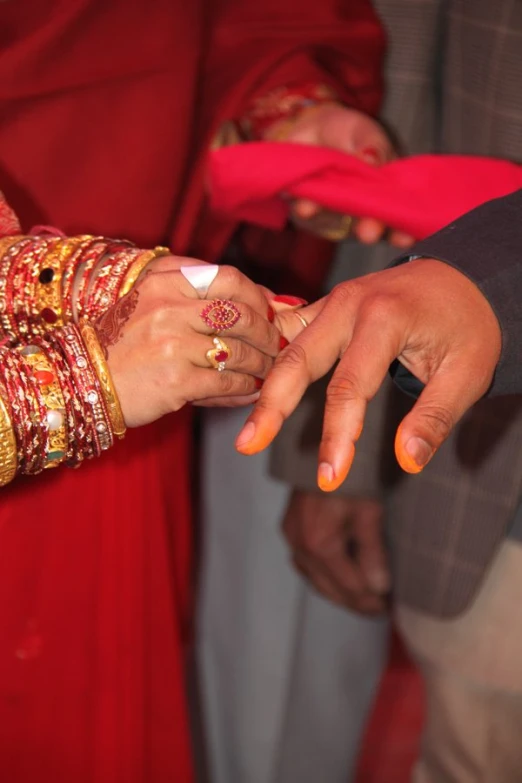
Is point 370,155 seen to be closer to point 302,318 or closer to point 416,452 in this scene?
point 302,318

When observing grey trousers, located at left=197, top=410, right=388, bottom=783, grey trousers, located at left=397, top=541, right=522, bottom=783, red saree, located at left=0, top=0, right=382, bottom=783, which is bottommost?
grey trousers, located at left=197, top=410, right=388, bottom=783

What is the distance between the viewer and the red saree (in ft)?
2.21

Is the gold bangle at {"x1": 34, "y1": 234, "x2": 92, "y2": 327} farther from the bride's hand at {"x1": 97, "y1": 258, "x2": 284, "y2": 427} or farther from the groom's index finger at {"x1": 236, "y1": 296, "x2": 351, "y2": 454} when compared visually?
the groom's index finger at {"x1": 236, "y1": 296, "x2": 351, "y2": 454}

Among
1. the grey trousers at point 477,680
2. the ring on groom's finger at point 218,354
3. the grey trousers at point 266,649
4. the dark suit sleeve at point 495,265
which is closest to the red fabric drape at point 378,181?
the dark suit sleeve at point 495,265

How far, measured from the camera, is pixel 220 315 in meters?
0.51

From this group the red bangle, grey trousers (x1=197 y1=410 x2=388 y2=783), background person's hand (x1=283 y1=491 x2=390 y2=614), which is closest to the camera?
the red bangle

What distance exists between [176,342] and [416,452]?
0.16 metres

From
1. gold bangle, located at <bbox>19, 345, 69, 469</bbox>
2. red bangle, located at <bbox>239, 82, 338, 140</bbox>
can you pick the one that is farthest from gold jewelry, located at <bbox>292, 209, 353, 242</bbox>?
gold bangle, located at <bbox>19, 345, 69, 469</bbox>

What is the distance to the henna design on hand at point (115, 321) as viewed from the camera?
52 centimetres

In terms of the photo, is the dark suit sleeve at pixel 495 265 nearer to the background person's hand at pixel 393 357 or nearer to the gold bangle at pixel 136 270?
the background person's hand at pixel 393 357

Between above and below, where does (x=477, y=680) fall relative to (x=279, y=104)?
below

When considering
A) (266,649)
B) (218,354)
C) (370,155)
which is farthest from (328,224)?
(266,649)

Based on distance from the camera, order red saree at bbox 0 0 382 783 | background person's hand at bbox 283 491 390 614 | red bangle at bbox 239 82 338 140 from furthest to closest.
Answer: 1. background person's hand at bbox 283 491 390 614
2. red bangle at bbox 239 82 338 140
3. red saree at bbox 0 0 382 783

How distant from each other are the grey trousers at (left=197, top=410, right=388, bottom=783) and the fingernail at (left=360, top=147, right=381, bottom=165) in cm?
56
